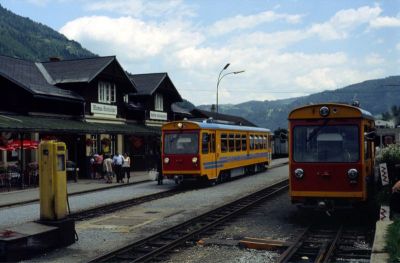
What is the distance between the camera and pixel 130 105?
36.7 meters

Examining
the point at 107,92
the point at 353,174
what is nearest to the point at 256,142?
the point at 107,92

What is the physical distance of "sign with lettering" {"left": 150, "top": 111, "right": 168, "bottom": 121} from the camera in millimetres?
38553

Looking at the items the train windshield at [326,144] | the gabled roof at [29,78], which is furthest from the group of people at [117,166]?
the train windshield at [326,144]

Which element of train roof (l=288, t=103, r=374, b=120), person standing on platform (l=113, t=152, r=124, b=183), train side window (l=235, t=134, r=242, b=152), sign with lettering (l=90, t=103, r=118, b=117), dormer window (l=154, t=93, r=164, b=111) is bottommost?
person standing on platform (l=113, t=152, r=124, b=183)

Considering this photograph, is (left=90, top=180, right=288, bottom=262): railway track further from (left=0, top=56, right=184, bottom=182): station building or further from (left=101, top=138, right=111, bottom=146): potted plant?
(left=101, top=138, right=111, bottom=146): potted plant

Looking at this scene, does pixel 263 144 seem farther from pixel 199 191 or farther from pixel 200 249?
pixel 200 249

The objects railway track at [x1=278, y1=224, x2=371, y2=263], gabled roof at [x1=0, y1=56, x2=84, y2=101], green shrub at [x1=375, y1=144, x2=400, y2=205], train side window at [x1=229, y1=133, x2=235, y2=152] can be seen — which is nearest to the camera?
railway track at [x1=278, y1=224, x2=371, y2=263]

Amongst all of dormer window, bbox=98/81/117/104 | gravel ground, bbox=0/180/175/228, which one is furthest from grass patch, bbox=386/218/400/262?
dormer window, bbox=98/81/117/104

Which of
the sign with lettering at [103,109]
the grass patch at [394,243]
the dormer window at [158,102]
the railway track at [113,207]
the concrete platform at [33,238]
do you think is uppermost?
the dormer window at [158,102]

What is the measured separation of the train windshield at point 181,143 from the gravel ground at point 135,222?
6.52 feet

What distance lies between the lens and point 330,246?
960 cm

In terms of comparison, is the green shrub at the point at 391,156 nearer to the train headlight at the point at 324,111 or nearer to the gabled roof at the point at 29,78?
the train headlight at the point at 324,111

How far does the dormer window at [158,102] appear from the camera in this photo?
3981 cm

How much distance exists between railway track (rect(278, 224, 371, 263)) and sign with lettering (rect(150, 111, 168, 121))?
1089 inches
